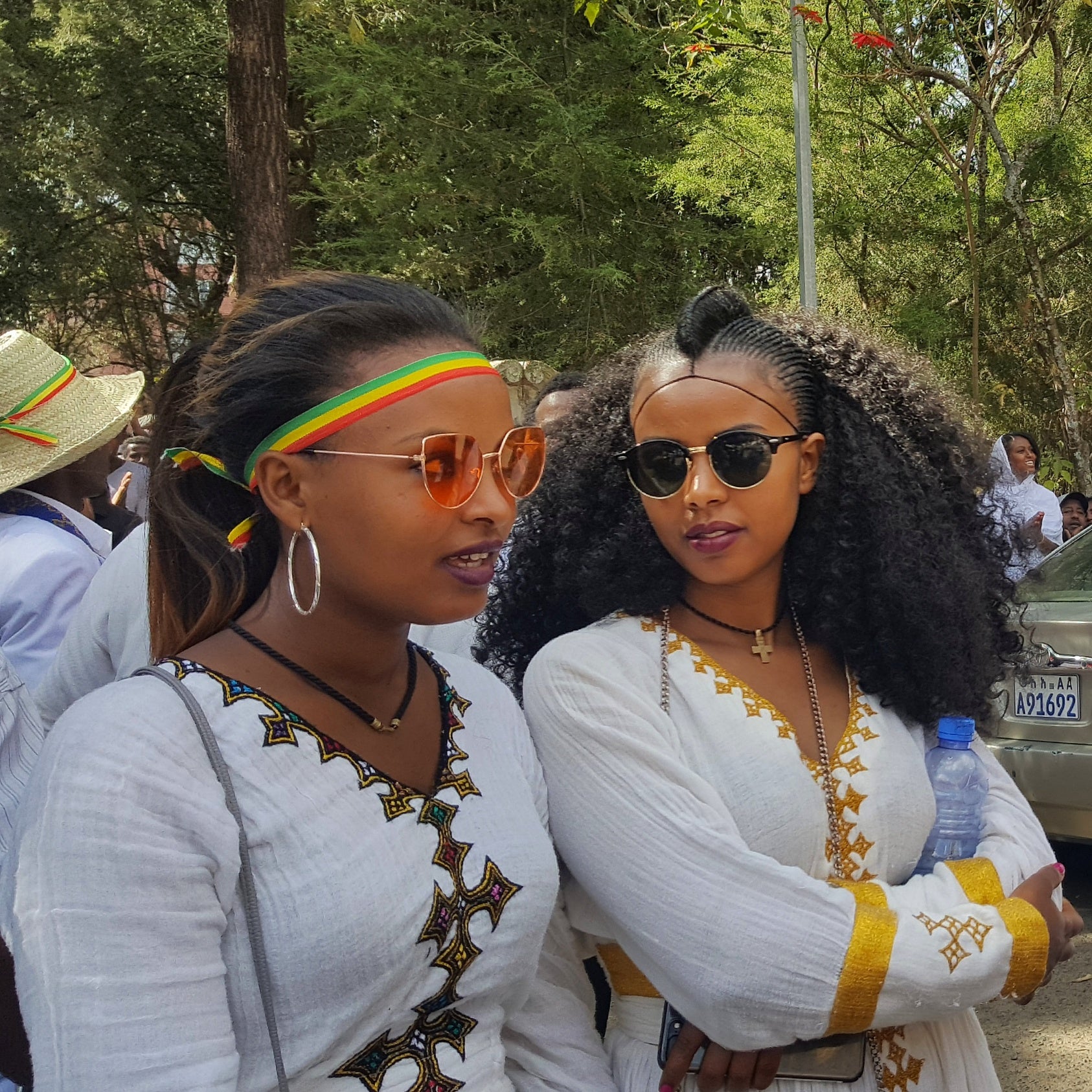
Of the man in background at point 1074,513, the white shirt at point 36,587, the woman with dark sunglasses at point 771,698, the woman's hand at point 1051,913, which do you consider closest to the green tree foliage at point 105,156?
the man in background at point 1074,513

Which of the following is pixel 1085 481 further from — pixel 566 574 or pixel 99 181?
pixel 99 181

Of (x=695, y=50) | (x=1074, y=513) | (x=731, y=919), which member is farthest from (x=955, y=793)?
(x=695, y=50)

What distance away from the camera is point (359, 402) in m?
1.74

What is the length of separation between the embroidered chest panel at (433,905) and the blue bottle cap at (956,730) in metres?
0.88

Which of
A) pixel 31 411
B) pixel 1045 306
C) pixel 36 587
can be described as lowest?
pixel 1045 306

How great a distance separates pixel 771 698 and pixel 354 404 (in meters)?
0.91

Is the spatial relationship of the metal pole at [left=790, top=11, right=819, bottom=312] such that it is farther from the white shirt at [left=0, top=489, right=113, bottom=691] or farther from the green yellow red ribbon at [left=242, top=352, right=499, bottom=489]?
the green yellow red ribbon at [left=242, top=352, right=499, bottom=489]

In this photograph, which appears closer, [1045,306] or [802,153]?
[802,153]

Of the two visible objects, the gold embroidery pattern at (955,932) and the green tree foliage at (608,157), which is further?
the green tree foliage at (608,157)

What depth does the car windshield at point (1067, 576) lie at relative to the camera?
5559 millimetres

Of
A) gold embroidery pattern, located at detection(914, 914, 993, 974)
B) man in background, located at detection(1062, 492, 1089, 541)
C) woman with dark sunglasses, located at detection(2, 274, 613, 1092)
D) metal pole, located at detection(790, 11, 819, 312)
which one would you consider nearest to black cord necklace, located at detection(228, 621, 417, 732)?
woman with dark sunglasses, located at detection(2, 274, 613, 1092)

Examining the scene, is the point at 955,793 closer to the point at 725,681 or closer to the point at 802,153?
the point at 725,681

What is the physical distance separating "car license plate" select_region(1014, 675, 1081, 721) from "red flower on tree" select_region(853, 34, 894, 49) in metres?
7.04

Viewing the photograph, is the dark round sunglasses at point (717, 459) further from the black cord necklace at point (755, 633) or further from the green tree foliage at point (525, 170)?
the green tree foliage at point (525, 170)
